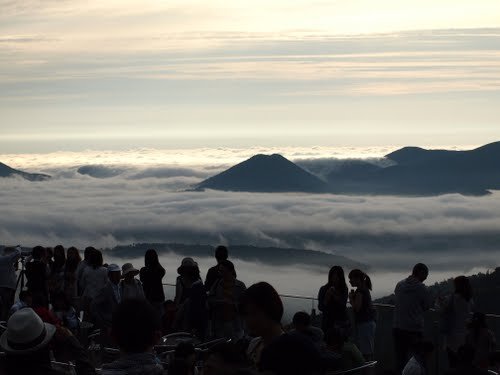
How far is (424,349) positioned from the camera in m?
13.3

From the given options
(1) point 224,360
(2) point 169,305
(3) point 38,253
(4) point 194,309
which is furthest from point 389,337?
(1) point 224,360

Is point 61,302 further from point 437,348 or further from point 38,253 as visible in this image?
point 437,348

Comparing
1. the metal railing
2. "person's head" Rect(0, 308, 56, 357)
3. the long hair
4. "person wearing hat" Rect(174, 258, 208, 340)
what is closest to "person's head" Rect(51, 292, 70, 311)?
"person wearing hat" Rect(174, 258, 208, 340)

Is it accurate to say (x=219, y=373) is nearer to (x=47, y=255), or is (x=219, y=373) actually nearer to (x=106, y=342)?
(x=106, y=342)

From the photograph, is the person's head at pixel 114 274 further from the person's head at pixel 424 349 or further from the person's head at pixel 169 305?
the person's head at pixel 424 349

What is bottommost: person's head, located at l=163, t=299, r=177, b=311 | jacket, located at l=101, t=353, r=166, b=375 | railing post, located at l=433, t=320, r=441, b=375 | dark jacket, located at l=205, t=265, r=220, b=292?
railing post, located at l=433, t=320, r=441, b=375

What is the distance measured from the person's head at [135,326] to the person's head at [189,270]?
912 centimetres

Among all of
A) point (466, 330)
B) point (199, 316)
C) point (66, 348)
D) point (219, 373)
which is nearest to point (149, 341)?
point (219, 373)

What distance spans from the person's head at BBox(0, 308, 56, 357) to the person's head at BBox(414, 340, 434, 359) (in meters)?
7.02

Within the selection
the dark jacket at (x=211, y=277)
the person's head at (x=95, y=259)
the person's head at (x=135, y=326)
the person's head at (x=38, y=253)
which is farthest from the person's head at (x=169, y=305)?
the person's head at (x=135, y=326)

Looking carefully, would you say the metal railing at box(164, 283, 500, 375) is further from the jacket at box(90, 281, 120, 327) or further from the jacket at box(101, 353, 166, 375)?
the jacket at box(101, 353, 166, 375)

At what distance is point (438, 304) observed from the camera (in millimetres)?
16219

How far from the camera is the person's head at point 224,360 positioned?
681 centimetres

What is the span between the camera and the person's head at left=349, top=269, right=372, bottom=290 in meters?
15.5
